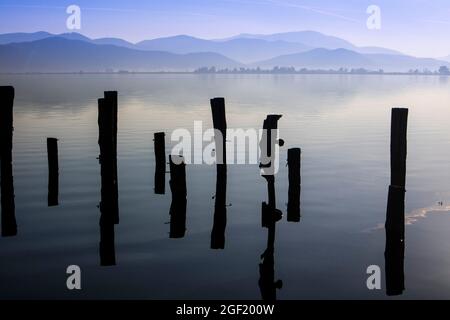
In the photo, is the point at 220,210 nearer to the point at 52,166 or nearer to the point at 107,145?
the point at 107,145

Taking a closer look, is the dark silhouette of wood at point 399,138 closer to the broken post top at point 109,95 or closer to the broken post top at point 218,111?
the broken post top at point 218,111

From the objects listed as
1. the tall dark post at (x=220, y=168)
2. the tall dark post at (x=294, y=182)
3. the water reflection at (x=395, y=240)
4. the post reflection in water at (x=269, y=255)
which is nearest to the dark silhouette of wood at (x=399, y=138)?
the water reflection at (x=395, y=240)

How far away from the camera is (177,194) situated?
15586 millimetres

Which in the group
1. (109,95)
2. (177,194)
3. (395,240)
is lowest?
(395,240)

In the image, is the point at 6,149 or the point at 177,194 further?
the point at 177,194

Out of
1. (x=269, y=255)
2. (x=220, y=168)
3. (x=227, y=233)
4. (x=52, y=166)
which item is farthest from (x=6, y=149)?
(x=269, y=255)

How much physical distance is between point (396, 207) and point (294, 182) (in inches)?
128

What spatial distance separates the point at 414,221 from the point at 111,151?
1156 cm

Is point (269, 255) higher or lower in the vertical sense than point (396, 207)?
lower

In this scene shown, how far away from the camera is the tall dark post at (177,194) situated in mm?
15102

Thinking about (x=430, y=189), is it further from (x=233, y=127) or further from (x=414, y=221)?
(x=233, y=127)

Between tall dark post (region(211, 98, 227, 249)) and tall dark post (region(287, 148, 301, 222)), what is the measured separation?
1.81 meters
